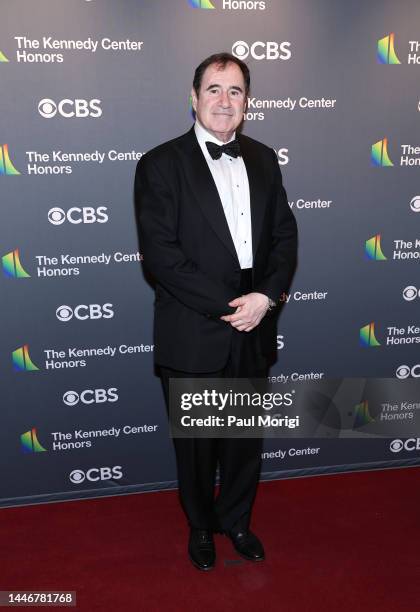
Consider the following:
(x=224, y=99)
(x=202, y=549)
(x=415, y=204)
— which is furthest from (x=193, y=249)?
(x=415, y=204)

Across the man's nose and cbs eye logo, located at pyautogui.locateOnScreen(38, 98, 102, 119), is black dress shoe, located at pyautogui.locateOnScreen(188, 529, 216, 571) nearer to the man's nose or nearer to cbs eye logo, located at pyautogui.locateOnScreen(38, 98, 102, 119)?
the man's nose

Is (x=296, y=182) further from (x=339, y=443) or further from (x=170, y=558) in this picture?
(x=170, y=558)

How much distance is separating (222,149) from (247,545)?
1.67m

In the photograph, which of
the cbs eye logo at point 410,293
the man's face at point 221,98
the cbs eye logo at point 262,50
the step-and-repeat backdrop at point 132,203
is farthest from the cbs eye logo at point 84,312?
the cbs eye logo at point 410,293

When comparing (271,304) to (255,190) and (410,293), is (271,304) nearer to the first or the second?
(255,190)

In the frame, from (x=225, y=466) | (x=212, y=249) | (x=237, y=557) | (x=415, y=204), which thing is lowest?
(x=237, y=557)

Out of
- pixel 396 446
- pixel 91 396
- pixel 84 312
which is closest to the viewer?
pixel 84 312

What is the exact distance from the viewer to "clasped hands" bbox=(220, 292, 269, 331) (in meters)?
2.31

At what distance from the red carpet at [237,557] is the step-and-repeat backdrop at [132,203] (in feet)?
0.70

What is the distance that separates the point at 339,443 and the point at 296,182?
1.46m

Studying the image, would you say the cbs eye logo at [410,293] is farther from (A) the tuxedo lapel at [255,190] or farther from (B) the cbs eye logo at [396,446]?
(A) the tuxedo lapel at [255,190]

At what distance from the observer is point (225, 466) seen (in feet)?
8.64

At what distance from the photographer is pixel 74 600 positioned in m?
Result: 2.36

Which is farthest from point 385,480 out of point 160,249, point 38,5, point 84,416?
point 38,5
